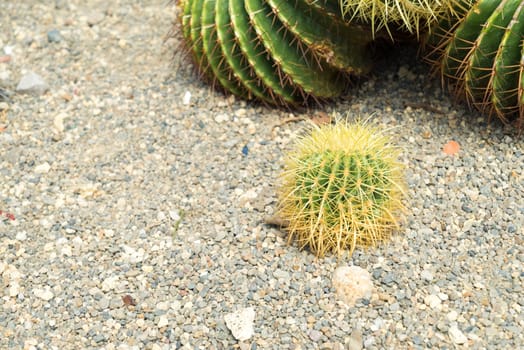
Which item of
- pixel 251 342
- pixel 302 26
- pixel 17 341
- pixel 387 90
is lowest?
pixel 17 341

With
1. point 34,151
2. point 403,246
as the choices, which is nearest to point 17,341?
point 34,151

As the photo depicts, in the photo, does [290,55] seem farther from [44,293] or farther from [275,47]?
[44,293]

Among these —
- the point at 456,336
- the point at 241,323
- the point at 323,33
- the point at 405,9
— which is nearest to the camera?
the point at 456,336

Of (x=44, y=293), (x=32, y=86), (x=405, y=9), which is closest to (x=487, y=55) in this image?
(x=405, y=9)

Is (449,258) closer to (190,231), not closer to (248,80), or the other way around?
(190,231)

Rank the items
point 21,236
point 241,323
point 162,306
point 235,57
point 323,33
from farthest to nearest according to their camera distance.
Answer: point 235,57, point 323,33, point 21,236, point 162,306, point 241,323

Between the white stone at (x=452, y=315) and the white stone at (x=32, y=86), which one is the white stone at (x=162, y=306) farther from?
the white stone at (x=32, y=86)
